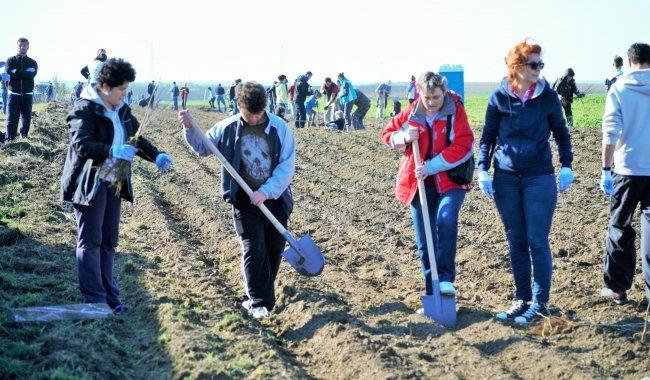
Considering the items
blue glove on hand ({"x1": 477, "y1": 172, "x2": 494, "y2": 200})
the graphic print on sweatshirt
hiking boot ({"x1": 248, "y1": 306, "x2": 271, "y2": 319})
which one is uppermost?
the graphic print on sweatshirt

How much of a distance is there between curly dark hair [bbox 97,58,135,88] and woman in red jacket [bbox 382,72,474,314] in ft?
6.00

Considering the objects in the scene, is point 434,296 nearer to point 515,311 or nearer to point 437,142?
point 515,311

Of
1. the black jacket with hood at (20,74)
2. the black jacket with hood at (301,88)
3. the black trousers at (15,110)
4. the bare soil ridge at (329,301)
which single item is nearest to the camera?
the bare soil ridge at (329,301)

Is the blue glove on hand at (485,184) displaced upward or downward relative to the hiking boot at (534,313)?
upward

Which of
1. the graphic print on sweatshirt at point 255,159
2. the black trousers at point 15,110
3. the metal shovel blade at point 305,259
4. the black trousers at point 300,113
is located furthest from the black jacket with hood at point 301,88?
the graphic print on sweatshirt at point 255,159

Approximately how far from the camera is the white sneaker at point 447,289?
4.98 m

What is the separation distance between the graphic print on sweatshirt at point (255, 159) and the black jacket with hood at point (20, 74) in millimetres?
7975

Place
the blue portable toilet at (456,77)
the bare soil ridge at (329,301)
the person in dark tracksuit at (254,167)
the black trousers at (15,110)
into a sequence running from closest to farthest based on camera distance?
1. the bare soil ridge at (329,301)
2. the person in dark tracksuit at (254,167)
3. the blue portable toilet at (456,77)
4. the black trousers at (15,110)

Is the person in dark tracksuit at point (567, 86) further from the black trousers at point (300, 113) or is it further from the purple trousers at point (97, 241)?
the purple trousers at point (97, 241)

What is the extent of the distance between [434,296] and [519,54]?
172 cm

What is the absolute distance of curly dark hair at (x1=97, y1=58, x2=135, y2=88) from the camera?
4.71 m

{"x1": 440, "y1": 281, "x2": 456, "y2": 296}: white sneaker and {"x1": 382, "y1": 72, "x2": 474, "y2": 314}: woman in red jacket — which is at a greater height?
{"x1": 382, "y1": 72, "x2": 474, "y2": 314}: woman in red jacket

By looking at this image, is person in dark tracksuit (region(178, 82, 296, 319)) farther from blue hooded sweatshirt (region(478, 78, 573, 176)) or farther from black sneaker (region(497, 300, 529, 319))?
black sneaker (region(497, 300, 529, 319))

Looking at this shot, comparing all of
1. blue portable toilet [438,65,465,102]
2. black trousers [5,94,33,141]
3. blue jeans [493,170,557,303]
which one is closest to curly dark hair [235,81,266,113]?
blue jeans [493,170,557,303]
